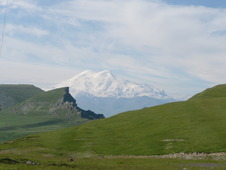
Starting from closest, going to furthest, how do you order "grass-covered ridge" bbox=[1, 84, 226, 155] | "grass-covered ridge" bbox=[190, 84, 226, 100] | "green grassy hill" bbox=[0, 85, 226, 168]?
1. "green grassy hill" bbox=[0, 85, 226, 168]
2. "grass-covered ridge" bbox=[1, 84, 226, 155]
3. "grass-covered ridge" bbox=[190, 84, 226, 100]

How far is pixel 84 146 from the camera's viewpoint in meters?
78.8

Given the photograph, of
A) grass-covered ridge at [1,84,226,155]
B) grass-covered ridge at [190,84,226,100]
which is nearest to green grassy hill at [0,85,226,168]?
grass-covered ridge at [1,84,226,155]

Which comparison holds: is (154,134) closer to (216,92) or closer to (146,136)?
(146,136)

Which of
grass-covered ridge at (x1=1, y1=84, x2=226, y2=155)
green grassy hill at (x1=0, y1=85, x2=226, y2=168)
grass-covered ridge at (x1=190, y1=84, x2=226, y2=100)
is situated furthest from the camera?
grass-covered ridge at (x1=190, y1=84, x2=226, y2=100)

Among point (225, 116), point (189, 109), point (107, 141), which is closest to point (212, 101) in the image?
point (189, 109)

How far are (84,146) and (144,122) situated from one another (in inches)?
1108

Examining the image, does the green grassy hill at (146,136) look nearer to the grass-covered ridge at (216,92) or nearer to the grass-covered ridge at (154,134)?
the grass-covered ridge at (154,134)

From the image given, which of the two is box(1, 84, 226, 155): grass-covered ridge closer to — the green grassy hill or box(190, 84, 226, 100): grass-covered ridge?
the green grassy hill

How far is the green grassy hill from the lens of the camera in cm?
6931

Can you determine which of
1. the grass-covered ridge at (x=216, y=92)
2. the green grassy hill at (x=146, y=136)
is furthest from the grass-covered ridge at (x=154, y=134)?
the grass-covered ridge at (x=216, y=92)

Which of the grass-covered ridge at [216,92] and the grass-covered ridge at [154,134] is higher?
the grass-covered ridge at [216,92]

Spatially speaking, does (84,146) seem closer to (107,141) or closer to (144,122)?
(107,141)

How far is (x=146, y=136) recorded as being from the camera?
82.3m

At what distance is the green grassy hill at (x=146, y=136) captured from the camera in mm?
69312
